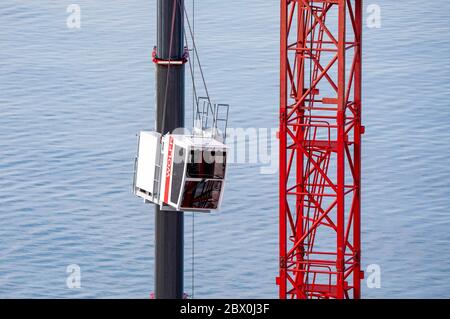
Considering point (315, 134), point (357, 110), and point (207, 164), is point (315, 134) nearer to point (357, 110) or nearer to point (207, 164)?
point (357, 110)

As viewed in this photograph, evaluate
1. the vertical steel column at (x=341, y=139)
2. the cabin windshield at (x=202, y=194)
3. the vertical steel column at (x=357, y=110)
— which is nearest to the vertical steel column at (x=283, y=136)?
the vertical steel column at (x=341, y=139)

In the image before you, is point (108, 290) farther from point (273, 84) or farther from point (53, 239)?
point (273, 84)

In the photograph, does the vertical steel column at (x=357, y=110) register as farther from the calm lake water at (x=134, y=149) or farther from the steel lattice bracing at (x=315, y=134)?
the calm lake water at (x=134, y=149)

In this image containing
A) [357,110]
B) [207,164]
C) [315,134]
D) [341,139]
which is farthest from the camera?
[315,134]

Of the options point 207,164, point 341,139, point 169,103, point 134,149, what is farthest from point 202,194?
point 134,149

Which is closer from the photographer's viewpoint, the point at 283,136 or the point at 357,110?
the point at 283,136

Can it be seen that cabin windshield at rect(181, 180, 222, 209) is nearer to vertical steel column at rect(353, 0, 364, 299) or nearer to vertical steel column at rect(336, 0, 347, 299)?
vertical steel column at rect(336, 0, 347, 299)

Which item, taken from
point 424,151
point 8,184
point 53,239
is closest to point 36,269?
point 53,239
